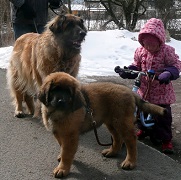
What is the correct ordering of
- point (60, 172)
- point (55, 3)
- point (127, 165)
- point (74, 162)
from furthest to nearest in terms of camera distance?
point (55, 3)
point (74, 162)
point (127, 165)
point (60, 172)

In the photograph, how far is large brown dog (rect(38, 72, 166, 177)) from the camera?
3568 millimetres

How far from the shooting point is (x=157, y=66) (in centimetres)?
498

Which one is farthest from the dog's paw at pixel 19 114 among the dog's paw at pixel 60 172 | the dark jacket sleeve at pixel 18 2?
the dog's paw at pixel 60 172

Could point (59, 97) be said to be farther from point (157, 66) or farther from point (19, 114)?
point (19, 114)

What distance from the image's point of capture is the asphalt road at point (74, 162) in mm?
3936

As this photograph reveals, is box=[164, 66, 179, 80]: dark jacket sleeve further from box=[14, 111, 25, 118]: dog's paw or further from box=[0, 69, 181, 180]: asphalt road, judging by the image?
box=[14, 111, 25, 118]: dog's paw

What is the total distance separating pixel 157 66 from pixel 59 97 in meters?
1.99

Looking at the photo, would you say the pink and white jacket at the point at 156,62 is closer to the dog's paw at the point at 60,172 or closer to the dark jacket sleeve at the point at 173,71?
the dark jacket sleeve at the point at 173,71

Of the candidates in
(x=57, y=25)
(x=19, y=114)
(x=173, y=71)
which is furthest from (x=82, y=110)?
(x=19, y=114)

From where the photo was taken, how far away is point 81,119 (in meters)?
3.81

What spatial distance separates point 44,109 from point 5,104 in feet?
9.89

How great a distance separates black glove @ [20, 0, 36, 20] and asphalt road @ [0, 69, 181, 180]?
7.15ft

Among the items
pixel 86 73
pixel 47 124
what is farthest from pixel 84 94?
pixel 86 73

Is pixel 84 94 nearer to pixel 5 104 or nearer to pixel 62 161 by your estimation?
pixel 62 161
